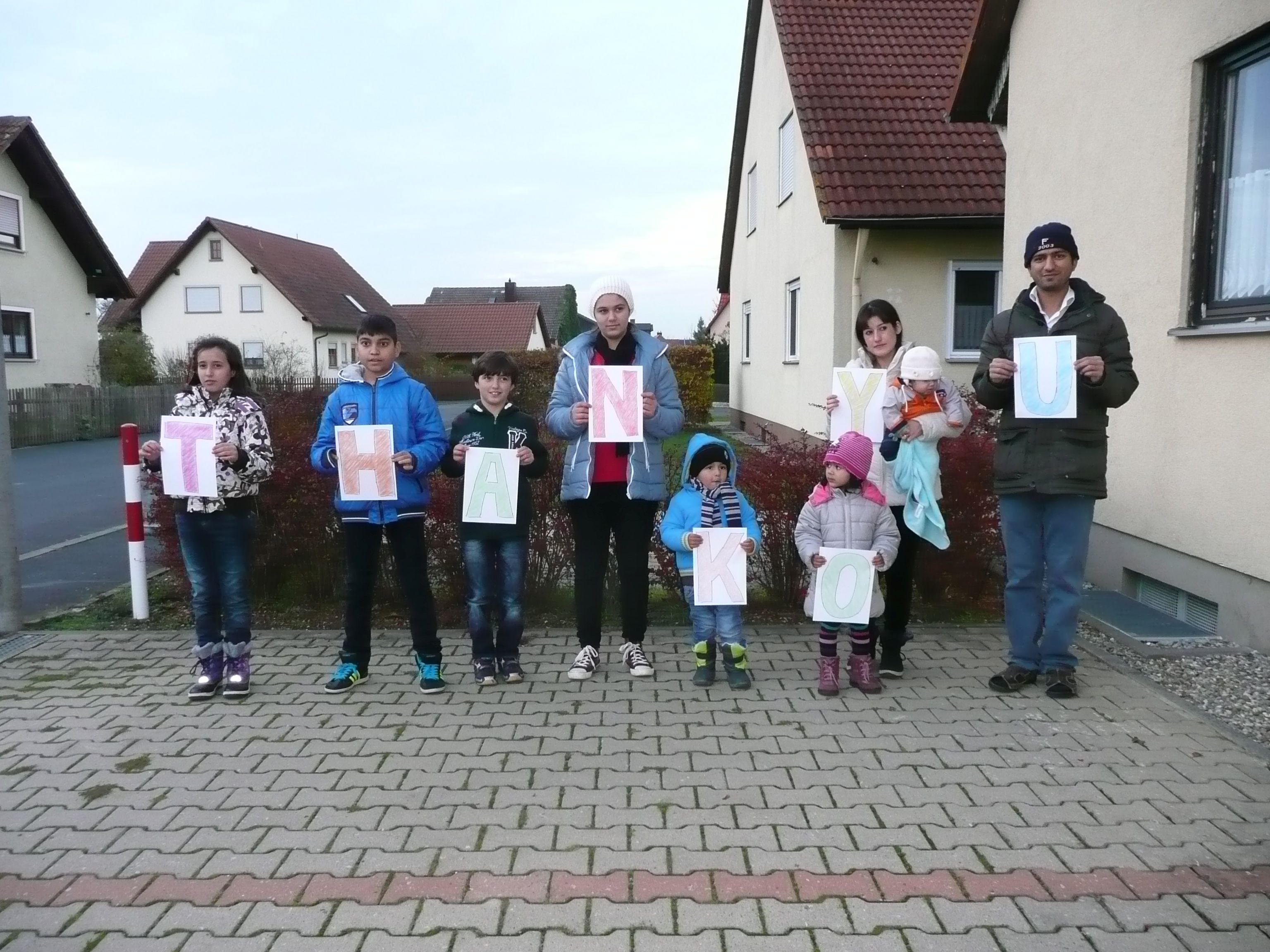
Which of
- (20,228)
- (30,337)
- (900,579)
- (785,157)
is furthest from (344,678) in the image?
(20,228)

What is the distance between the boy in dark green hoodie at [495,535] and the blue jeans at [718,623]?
956 millimetres

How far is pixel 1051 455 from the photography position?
4836mm

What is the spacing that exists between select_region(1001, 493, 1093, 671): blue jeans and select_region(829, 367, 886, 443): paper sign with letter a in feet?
2.52

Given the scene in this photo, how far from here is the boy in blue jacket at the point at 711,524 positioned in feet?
16.9

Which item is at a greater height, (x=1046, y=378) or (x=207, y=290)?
(x=207, y=290)

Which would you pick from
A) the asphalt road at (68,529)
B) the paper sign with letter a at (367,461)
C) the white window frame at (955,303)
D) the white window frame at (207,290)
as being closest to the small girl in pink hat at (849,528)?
the paper sign with letter a at (367,461)

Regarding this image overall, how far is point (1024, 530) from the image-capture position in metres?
5.07

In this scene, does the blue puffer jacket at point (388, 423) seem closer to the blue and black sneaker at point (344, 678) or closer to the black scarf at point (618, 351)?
the blue and black sneaker at point (344, 678)

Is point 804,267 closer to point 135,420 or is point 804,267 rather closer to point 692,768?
point 692,768

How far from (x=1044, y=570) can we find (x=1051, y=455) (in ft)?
2.31

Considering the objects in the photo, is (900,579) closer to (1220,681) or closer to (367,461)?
(1220,681)

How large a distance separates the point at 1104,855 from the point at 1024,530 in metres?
2.00

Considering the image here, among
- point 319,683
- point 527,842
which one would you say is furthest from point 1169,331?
point 319,683

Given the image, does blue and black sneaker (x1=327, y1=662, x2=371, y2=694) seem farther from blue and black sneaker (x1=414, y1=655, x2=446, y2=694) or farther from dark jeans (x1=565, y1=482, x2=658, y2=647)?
dark jeans (x1=565, y1=482, x2=658, y2=647)
